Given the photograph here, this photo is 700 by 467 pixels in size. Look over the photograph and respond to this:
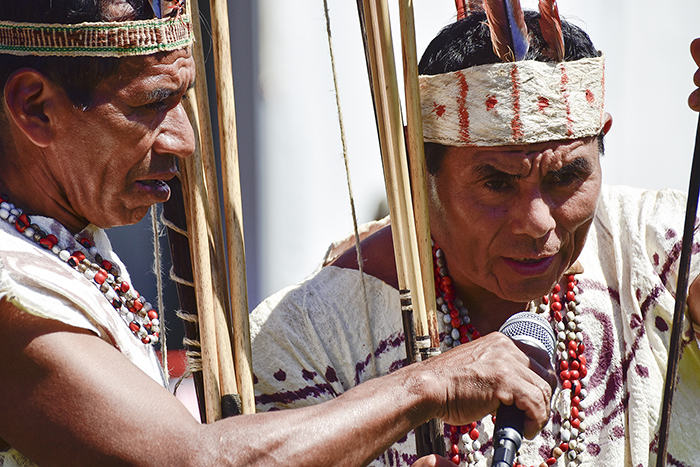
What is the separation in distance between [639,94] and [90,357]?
119 inches

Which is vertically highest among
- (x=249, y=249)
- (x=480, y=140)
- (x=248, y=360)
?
(x=480, y=140)

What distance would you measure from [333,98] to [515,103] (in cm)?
164

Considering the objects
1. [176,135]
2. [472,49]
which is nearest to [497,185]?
[472,49]

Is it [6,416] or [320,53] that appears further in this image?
[320,53]

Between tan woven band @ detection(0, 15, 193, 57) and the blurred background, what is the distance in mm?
1797

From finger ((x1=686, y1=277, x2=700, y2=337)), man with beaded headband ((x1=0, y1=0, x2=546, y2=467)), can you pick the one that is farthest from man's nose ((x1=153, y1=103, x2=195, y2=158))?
finger ((x1=686, y1=277, x2=700, y2=337))

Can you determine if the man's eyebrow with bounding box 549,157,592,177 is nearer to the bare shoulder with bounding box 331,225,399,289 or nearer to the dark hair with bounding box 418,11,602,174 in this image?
the dark hair with bounding box 418,11,602,174

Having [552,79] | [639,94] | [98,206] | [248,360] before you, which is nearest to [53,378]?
[98,206]

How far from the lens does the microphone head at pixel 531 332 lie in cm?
133

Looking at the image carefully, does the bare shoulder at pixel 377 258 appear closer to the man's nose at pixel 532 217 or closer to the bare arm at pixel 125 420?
the man's nose at pixel 532 217

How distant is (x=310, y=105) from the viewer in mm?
3027

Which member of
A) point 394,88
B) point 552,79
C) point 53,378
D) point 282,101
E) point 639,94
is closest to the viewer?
point 53,378

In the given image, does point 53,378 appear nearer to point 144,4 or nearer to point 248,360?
point 248,360

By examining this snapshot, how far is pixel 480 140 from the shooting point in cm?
153
